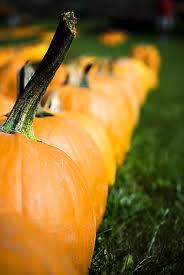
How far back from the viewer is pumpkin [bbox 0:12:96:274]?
1319 millimetres

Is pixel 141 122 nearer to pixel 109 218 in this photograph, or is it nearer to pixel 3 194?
pixel 109 218

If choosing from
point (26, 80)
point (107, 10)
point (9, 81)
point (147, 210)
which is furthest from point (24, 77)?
point (107, 10)

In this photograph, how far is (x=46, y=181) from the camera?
138cm

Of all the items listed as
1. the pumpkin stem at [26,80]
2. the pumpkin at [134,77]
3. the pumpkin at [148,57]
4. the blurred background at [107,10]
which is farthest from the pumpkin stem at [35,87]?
the blurred background at [107,10]

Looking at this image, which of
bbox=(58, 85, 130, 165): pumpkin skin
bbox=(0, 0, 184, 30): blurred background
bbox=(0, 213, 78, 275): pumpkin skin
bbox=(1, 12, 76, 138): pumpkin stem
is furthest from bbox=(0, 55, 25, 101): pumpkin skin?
bbox=(0, 0, 184, 30): blurred background

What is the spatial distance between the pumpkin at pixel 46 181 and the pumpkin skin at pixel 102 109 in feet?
4.54

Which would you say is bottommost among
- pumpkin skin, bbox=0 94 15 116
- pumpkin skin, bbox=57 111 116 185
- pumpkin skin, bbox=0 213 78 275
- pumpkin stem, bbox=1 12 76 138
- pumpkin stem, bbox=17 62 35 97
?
pumpkin skin, bbox=57 111 116 185

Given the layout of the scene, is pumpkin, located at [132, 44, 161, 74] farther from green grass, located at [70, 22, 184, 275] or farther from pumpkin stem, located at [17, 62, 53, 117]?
pumpkin stem, located at [17, 62, 53, 117]

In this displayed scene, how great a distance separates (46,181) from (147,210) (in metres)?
1.11

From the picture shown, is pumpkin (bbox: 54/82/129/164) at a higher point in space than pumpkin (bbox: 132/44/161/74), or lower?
higher

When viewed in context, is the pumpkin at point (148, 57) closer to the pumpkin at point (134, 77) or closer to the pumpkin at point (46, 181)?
the pumpkin at point (134, 77)

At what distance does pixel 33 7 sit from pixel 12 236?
37223 millimetres

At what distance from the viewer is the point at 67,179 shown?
4.76 feet

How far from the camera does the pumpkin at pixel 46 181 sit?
51.9 inches
